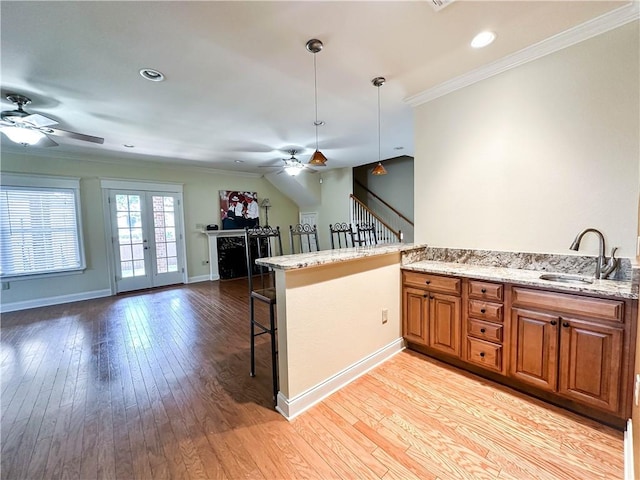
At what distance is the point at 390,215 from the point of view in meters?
7.02

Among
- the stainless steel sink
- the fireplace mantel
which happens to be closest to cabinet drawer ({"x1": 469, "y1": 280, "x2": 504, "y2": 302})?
the stainless steel sink

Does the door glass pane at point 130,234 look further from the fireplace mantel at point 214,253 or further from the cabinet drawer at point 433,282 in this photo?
the cabinet drawer at point 433,282

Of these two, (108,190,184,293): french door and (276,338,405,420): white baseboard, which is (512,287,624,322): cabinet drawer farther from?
(108,190,184,293): french door

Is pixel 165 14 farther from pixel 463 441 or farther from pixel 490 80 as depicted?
pixel 463 441

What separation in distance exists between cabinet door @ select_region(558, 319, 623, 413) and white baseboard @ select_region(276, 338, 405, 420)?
1.29 meters

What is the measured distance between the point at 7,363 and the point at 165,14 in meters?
3.70

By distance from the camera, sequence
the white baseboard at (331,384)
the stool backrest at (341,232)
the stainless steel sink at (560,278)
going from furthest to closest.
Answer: the stool backrest at (341,232)
the stainless steel sink at (560,278)
the white baseboard at (331,384)

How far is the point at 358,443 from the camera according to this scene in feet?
5.39

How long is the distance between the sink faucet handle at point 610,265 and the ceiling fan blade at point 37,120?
517 cm

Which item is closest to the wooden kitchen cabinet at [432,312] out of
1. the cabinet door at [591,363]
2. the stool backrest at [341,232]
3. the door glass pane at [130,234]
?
the cabinet door at [591,363]

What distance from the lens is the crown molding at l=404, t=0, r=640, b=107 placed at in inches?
69.9

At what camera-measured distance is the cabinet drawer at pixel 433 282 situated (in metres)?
2.34

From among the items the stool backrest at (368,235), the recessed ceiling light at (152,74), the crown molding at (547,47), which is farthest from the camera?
the stool backrest at (368,235)

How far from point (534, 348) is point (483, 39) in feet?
7.80
